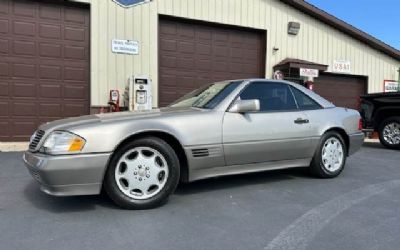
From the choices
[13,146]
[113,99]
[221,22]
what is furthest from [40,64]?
[221,22]

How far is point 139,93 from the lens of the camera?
33.0 feet

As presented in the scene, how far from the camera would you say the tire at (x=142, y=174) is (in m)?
4.02

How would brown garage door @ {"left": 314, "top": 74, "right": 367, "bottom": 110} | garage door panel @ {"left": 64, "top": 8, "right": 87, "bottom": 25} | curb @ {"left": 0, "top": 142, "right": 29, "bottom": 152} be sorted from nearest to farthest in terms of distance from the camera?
1. curb @ {"left": 0, "top": 142, "right": 29, "bottom": 152}
2. garage door panel @ {"left": 64, "top": 8, "right": 87, "bottom": 25}
3. brown garage door @ {"left": 314, "top": 74, "right": 367, "bottom": 110}

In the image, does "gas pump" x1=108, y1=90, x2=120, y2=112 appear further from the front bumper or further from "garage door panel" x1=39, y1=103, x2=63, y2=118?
the front bumper

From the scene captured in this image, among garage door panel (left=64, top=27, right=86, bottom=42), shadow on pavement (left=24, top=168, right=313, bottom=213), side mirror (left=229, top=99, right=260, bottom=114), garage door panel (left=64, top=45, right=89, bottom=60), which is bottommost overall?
shadow on pavement (left=24, top=168, right=313, bottom=213)

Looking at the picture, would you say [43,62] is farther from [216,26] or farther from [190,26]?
[216,26]

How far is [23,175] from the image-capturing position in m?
5.76

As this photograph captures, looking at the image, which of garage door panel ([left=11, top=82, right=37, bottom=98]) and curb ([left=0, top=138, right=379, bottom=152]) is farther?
garage door panel ([left=11, top=82, right=37, bottom=98])

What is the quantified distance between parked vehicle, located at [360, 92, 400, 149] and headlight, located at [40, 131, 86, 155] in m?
8.33

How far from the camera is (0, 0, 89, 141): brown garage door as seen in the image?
29.8 feet

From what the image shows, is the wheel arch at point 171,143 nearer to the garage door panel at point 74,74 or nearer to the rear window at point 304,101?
the rear window at point 304,101

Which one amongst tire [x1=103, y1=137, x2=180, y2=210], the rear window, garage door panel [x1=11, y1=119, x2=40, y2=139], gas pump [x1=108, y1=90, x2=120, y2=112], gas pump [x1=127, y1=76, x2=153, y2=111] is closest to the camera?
tire [x1=103, y1=137, x2=180, y2=210]

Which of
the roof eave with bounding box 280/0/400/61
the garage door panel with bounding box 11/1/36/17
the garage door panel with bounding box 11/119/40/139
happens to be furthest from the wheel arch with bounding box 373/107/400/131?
the garage door panel with bounding box 11/1/36/17

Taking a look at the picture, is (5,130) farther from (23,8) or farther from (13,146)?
(23,8)
